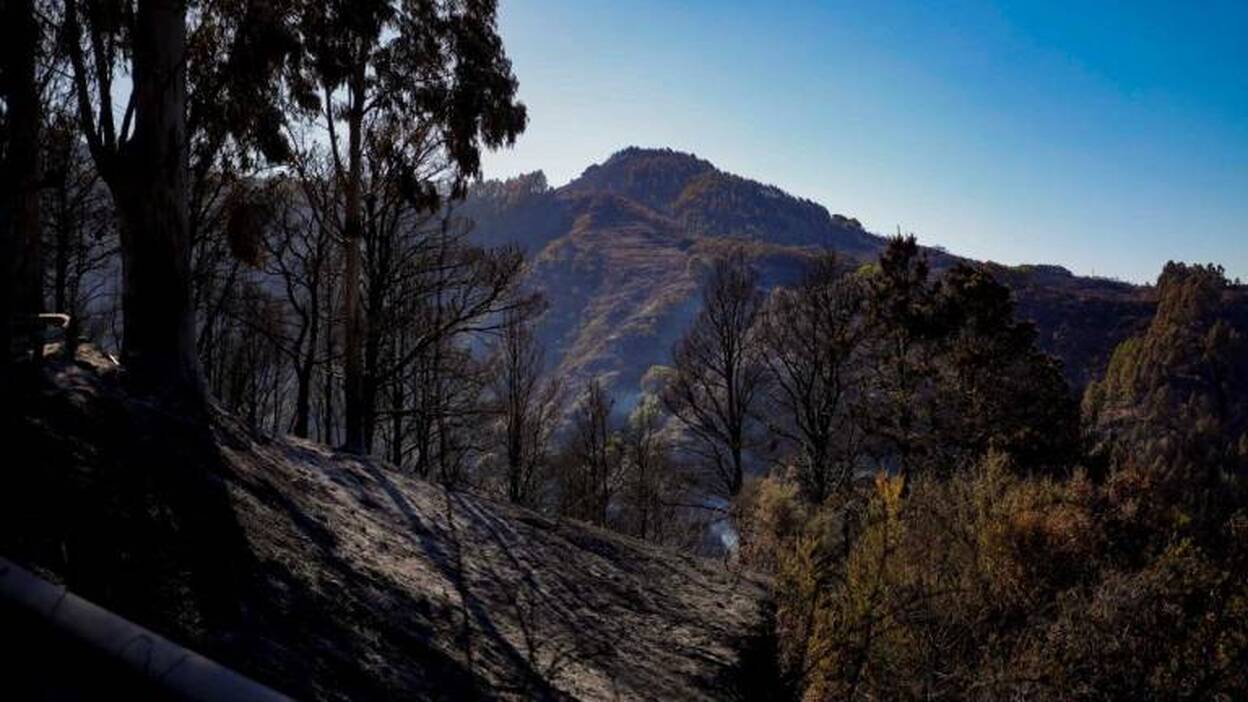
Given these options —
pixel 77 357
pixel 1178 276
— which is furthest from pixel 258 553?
pixel 1178 276

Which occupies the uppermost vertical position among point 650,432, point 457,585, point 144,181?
point 144,181

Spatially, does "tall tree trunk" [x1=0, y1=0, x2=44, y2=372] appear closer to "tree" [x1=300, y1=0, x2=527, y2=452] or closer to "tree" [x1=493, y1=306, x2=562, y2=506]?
"tree" [x1=300, y1=0, x2=527, y2=452]

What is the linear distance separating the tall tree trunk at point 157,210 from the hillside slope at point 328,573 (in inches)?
18.2

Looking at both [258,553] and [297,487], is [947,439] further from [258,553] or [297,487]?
[258,553]

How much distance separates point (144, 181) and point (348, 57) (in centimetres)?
591

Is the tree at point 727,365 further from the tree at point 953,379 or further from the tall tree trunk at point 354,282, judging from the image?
the tall tree trunk at point 354,282

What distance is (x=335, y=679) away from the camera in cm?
382

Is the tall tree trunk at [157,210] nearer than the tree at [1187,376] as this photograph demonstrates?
Yes

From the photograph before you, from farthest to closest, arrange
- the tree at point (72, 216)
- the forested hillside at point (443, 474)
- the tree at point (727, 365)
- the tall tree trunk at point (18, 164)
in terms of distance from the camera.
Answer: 1. the tree at point (727, 365)
2. the tree at point (72, 216)
3. the tall tree trunk at point (18, 164)
4. the forested hillside at point (443, 474)

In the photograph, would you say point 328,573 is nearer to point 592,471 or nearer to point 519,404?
point 519,404

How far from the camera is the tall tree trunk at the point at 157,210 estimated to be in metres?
6.67

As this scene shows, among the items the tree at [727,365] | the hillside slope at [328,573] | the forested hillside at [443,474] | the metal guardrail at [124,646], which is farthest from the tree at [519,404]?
the metal guardrail at [124,646]

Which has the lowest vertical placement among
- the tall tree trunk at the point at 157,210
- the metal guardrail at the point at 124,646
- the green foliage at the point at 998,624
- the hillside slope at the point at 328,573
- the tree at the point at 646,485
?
the tree at the point at 646,485

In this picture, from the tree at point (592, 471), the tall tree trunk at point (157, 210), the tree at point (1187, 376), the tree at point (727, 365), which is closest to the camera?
the tall tree trunk at point (157, 210)
